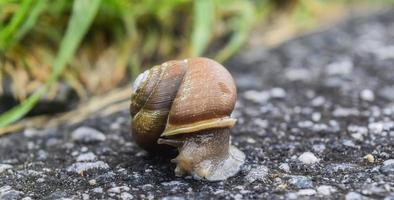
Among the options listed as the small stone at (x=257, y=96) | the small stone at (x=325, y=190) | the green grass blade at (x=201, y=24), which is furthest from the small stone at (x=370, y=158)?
the green grass blade at (x=201, y=24)

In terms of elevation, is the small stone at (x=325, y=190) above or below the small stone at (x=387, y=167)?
below

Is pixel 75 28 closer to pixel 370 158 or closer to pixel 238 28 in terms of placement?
pixel 238 28

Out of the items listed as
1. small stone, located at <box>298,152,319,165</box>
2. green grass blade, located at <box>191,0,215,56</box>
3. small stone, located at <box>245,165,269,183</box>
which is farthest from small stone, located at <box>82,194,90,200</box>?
green grass blade, located at <box>191,0,215,56</box>

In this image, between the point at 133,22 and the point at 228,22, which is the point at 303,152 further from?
the point at 228,22

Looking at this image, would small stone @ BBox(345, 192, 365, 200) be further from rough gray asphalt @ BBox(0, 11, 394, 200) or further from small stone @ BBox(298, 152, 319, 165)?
small stone @ BBox(298, 152, 319, 165)

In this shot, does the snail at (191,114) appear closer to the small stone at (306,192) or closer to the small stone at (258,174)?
the small stone at (258,174)

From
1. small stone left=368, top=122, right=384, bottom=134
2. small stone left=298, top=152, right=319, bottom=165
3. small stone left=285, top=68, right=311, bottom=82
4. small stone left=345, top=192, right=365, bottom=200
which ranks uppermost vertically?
small stone left=285, top=68, right=311, bottom=82
